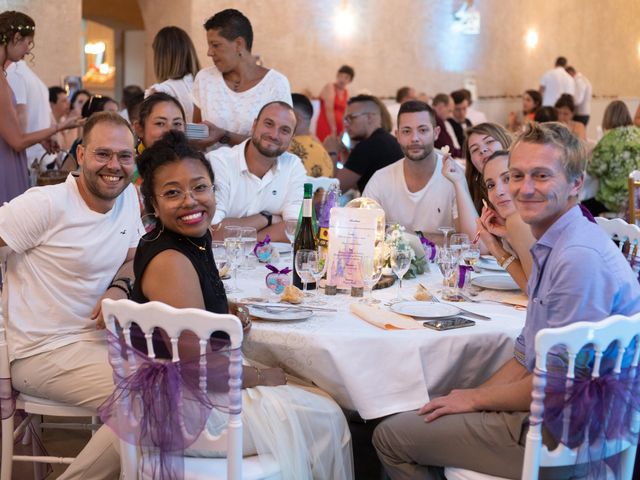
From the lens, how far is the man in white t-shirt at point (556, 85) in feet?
43.5

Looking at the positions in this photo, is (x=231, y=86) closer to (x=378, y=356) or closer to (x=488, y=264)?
(x=488, y=264)

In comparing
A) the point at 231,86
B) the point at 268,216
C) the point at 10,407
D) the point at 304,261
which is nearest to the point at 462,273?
the point at 304,261

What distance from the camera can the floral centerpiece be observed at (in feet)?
9.71

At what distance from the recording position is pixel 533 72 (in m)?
15.2

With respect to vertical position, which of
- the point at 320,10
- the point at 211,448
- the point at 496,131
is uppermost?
the point at 320,10

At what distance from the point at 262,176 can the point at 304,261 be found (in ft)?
4.95

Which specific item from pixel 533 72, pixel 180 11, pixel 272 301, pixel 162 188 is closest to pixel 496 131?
pixel 272 301

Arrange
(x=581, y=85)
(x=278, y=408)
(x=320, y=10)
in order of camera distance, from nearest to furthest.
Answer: (x=278, y=408) < (x=320, y=10) < (x=581, y=85)

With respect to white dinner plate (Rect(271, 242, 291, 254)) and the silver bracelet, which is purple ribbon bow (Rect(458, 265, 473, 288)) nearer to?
the silver bracelet

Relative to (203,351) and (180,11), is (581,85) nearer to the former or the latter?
(180,11)

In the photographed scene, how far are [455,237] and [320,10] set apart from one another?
31.1 feet

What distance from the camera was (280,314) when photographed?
244cm

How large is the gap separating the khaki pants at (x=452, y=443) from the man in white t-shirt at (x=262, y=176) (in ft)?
6.22

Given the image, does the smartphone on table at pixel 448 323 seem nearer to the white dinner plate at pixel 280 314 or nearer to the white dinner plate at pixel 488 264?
the white dinner plate at pixel 280 314
